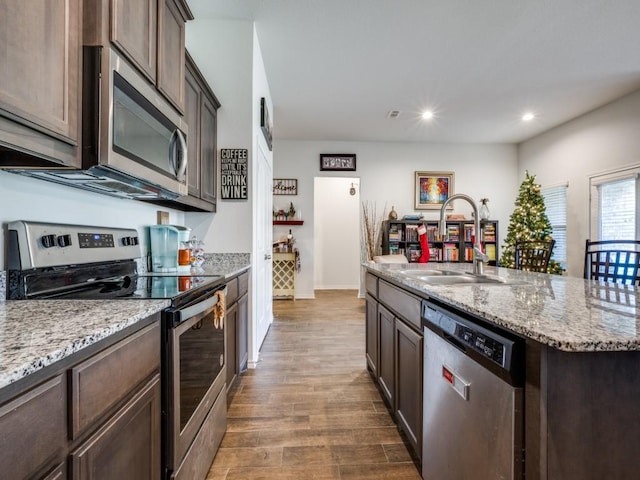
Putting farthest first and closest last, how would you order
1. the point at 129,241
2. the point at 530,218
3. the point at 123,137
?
1. the point at 530,218
2. the point at 129,241
3. the point at 123,137

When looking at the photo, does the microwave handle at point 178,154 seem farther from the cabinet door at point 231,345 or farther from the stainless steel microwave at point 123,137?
the cabinet door at point 231,345

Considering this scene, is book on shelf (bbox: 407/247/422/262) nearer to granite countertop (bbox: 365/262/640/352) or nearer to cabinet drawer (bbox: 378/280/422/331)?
cabinet drawer (bbox: 378/280/422/331)

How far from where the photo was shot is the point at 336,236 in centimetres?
701

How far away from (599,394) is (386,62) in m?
3.43

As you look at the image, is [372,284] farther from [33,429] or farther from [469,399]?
[33,429]

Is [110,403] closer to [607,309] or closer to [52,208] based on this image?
[52,208]

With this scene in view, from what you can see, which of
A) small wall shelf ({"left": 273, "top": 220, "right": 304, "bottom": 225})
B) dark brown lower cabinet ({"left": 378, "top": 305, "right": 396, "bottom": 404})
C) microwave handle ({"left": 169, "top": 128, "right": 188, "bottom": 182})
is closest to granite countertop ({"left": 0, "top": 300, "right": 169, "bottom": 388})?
microwave handle ({"left": 169, "top": 128, "right": 188, "bottom": 182})

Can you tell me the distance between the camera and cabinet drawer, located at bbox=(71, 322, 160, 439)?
2.15 ft

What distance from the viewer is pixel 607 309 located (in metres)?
0.94

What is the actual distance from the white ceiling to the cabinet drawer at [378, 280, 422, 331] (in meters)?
2.22

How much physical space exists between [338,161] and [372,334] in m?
4.18

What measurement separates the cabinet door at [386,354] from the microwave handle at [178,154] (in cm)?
138

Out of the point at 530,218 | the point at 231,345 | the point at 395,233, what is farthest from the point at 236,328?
the point at 530,218

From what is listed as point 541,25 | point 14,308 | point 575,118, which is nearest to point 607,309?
point 14,308
